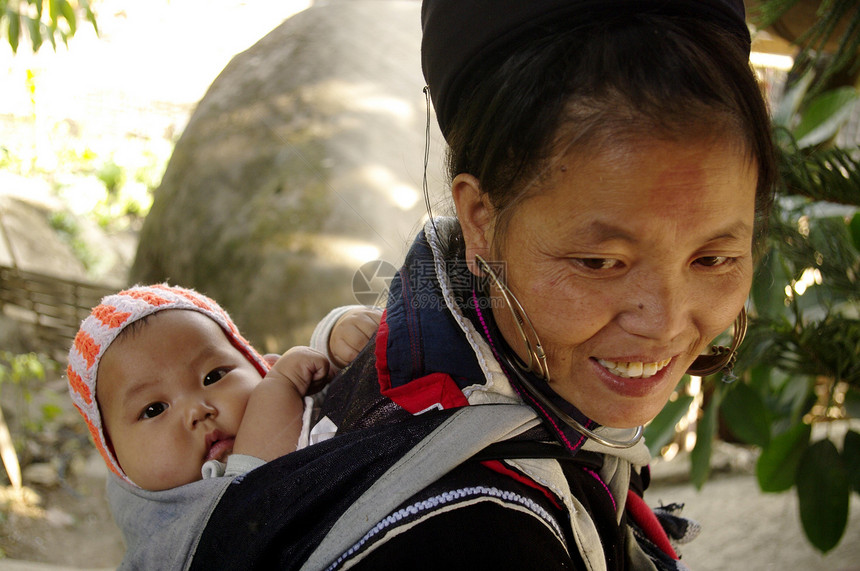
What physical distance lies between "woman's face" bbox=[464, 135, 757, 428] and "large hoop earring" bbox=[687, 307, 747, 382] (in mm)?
128

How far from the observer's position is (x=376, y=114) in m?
3.60

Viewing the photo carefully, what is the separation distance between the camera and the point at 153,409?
133 cm

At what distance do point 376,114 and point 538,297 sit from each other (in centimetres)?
283

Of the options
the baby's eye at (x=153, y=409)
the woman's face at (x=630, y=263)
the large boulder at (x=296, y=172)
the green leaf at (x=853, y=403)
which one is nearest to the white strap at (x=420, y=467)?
the woman's face at (x=630, y=263)

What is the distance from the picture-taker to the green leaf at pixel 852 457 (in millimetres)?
2018

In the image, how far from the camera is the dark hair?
835 mm

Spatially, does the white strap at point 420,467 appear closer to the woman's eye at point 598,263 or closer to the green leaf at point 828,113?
the woman's eye at point 598,263

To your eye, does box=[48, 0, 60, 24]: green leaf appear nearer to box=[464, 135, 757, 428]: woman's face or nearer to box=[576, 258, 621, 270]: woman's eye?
box=[464, 135, 757, 428]: woman's face

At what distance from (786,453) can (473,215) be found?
1.68 meters

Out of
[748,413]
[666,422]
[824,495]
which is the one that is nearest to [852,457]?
[824,495]

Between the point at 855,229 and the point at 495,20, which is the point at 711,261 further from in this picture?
the point at 855,229

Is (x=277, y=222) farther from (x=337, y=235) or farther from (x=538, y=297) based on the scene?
(x=538, y=297)

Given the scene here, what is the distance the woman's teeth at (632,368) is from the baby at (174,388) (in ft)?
1.68

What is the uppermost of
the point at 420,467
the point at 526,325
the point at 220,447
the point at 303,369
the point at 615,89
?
the point at 615,89
